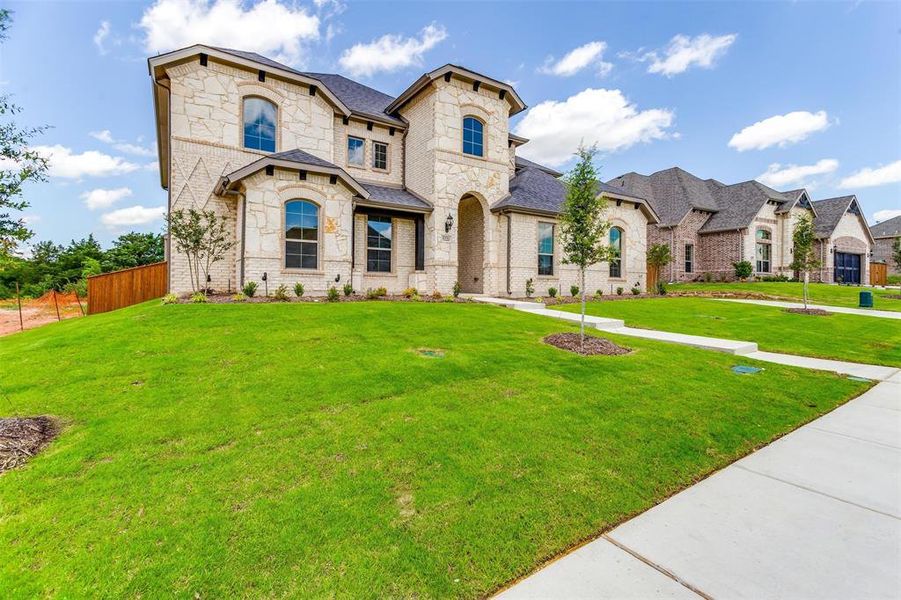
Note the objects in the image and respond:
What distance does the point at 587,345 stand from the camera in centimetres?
834

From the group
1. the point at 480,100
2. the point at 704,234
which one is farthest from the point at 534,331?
the point at 704,234

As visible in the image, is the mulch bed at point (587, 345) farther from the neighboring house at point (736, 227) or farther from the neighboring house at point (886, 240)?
the neighboring house at point (886, 240)

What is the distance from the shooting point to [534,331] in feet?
32.2

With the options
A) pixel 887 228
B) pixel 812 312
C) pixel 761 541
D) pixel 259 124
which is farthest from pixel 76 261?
pixel 887 228

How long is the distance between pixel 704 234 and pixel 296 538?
37557 millimetres

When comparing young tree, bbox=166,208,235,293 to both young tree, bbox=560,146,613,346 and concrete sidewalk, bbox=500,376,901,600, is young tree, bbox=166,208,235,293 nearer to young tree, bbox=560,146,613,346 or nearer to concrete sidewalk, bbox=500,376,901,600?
young tree, bbox=560,146,613,346

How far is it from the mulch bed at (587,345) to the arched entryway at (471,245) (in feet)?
31.1

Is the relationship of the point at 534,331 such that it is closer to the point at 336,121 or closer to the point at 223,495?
the point at 223,495

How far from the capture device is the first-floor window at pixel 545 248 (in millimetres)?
19016

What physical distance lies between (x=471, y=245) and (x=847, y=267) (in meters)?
37.0

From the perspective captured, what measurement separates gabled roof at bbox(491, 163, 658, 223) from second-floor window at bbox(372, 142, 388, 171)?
577 cm

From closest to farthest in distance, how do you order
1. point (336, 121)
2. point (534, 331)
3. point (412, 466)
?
point (412, 466) < point (534, 331) < point (336, 121)

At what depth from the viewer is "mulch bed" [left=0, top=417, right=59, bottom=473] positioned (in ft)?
11.6

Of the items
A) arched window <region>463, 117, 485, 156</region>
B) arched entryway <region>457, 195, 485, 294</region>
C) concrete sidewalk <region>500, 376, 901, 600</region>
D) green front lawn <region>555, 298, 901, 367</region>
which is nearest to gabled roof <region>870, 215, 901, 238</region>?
green front lawn <region>555, 298, 901, 367</region>
